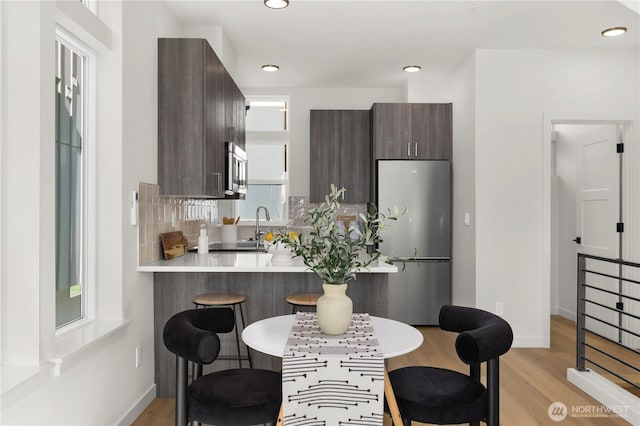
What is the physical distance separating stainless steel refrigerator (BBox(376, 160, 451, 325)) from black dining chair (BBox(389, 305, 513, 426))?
121 inches

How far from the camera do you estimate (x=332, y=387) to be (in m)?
1.58

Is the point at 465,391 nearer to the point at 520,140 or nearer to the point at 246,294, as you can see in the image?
the point at 246,294

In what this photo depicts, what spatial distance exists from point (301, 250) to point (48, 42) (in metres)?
1.30

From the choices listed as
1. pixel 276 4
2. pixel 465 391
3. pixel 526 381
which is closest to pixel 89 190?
pixel 276 4

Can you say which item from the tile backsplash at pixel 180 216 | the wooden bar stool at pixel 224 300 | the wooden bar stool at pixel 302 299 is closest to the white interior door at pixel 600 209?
the tile backsplash at pixel 180 216

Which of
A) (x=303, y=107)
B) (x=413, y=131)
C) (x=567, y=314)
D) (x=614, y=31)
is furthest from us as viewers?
(x=303, y=107)

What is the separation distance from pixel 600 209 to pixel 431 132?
1874 mm

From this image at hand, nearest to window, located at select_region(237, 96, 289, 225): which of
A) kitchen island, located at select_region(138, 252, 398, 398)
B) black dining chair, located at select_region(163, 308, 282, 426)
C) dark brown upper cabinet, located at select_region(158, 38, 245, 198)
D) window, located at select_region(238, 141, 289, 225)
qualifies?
window, located at select_region(238, 141, 289, 225)

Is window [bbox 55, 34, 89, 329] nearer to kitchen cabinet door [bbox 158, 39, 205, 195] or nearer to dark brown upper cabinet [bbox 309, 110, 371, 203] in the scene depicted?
kitchen cabinet door [bbox 158, 39, 205, 195]

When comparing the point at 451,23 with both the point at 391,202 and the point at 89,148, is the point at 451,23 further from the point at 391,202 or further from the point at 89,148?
the point at 89,148

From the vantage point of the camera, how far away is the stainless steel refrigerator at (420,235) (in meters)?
5.05

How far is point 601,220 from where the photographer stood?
4.67 meters

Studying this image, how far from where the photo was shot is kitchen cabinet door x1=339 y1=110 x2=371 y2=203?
5.48 m

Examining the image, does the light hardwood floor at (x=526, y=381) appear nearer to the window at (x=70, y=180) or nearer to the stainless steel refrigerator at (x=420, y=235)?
the stainless steel refrigerator at (x=420, y=235)
